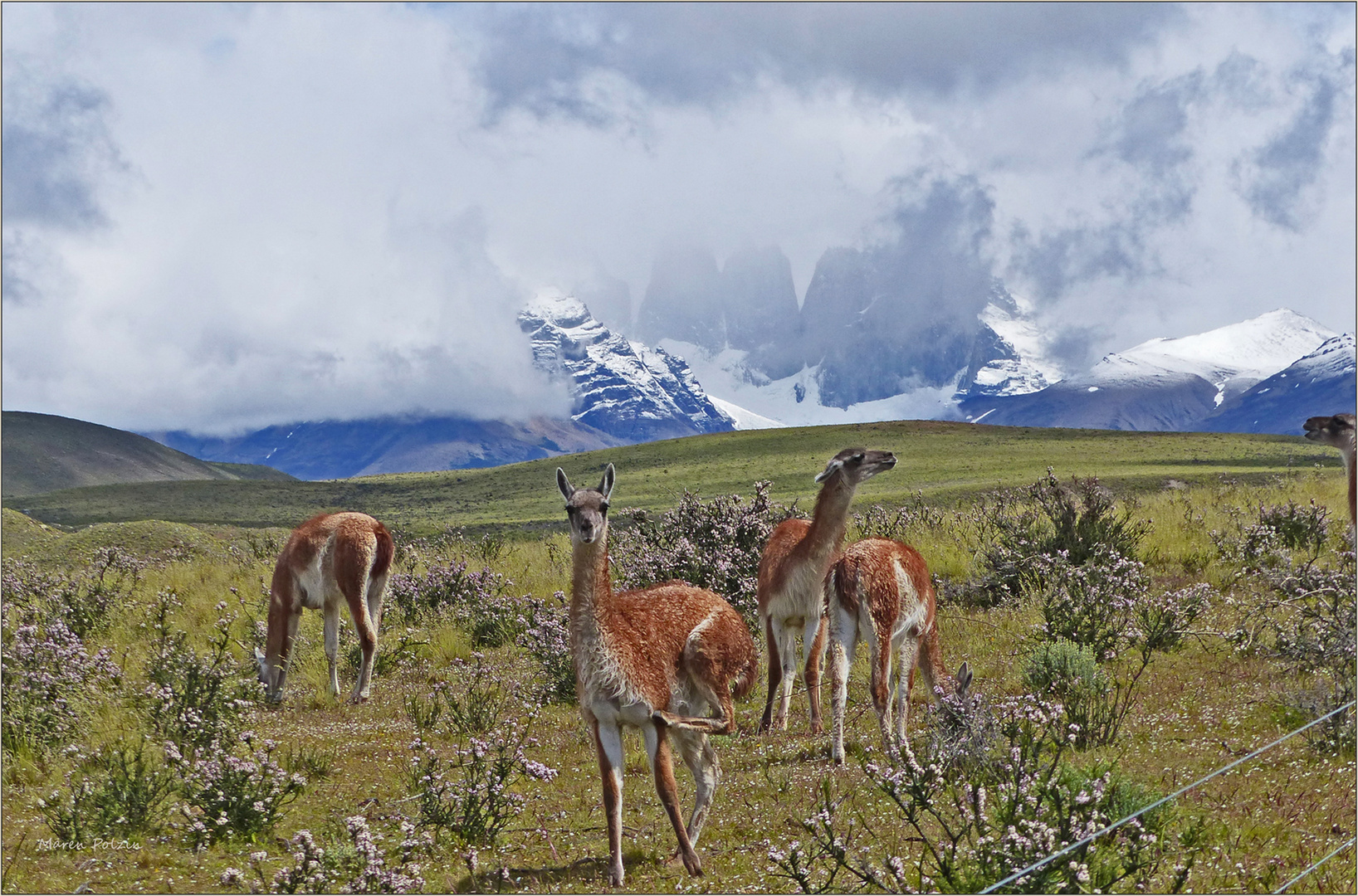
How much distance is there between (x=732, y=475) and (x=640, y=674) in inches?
2353

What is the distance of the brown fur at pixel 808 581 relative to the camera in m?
7.87

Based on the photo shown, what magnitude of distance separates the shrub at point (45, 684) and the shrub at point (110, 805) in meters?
1.57

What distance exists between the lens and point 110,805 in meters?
6.20

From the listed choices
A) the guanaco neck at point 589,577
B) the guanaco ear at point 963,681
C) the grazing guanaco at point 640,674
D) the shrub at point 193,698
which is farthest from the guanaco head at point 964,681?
the shrub at point 193,698

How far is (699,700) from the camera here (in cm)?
611

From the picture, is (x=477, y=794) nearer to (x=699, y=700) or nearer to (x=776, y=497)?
(x=699, y=700)

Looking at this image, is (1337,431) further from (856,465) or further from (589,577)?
(589,577)

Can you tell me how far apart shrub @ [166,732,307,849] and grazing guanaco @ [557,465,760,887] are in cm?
208

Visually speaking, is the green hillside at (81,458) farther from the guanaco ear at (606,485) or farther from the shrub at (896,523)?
the guanaco ear at (606,485)

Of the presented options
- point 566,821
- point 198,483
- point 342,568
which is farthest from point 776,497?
point 198,483

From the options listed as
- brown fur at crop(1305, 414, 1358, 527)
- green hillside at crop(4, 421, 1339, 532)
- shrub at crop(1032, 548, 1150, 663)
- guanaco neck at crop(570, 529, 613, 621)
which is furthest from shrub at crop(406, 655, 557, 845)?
green hillside at crop(4, 421, 1339, 532)

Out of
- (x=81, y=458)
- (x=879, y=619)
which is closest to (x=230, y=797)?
(x=879, y=619)

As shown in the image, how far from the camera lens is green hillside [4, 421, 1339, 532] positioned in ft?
171

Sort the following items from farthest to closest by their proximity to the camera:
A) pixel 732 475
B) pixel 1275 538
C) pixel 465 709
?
pixel 732 475 < pixel 1275 538 < pixel 465 709
